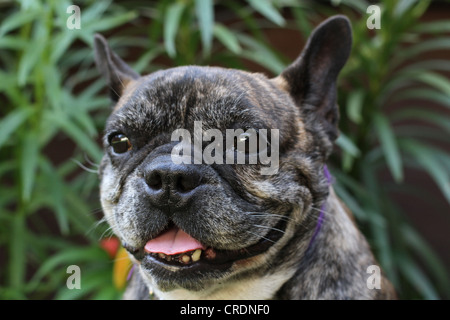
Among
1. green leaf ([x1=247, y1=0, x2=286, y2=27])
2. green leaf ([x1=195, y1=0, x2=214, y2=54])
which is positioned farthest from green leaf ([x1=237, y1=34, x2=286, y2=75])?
green leaf ([x1=195, y1=0, x2=214, y2=54])

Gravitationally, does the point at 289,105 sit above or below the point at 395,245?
above

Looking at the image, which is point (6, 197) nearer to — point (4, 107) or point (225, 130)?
point (4, 107)

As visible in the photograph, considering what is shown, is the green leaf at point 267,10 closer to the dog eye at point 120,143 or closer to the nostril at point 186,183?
the dog eye at point 120,143

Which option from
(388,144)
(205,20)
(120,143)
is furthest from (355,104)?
(120,143)

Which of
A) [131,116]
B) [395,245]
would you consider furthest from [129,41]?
[395,245]

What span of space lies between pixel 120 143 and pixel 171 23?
104 cm

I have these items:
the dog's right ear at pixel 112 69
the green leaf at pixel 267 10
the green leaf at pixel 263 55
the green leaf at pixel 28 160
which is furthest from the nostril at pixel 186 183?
the green leaf at pixel 263 55

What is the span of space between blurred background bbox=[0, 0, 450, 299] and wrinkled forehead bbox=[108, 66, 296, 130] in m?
0.57

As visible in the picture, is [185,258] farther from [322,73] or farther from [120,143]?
[322,73]

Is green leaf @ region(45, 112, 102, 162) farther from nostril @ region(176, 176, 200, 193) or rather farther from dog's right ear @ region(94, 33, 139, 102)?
nostril @ region(176, 176, 200, 193)

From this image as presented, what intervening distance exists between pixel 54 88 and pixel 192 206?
1234 millimetres

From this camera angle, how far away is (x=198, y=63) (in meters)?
2.95

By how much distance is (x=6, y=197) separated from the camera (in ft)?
8.95

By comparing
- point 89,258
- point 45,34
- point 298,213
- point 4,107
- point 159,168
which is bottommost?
point 89,258
